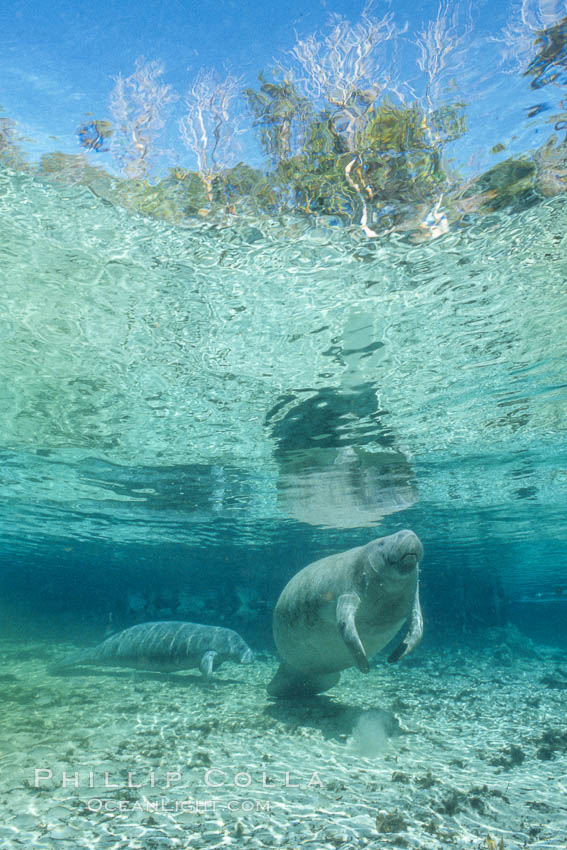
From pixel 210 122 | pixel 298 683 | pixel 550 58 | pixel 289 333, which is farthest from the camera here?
pixel 298 683

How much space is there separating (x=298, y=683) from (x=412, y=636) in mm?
3875

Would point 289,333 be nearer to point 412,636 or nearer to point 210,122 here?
point 210,122

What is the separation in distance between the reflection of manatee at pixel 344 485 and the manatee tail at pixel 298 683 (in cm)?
633

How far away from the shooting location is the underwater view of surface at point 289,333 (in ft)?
15.6

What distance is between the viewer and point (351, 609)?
6.43 meters

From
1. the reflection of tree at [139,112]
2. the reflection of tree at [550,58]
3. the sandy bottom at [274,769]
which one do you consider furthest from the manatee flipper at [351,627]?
the reflection of tree at [550,58]

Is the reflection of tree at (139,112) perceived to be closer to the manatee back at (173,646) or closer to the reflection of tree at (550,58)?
the reflection of tree at (550,58)

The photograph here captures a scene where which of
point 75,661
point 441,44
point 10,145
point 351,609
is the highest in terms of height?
point 441,44

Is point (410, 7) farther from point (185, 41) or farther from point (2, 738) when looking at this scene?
point (2, 738)

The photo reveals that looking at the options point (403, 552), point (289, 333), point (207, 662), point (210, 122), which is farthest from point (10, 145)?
point (207, 662)

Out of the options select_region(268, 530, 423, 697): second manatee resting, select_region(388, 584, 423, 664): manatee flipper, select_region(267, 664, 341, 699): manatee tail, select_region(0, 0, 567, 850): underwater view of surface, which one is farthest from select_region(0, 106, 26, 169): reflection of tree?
select_region(267, 664, 341, 699): manatee tail

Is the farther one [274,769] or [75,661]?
[75,661]

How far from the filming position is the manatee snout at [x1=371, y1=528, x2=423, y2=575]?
19.3ft

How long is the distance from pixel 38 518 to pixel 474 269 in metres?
25.3
